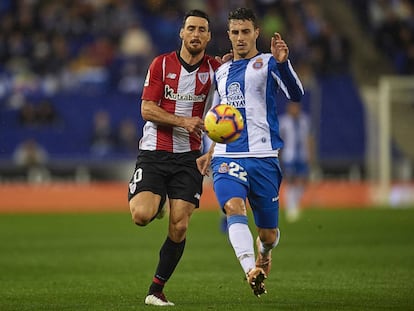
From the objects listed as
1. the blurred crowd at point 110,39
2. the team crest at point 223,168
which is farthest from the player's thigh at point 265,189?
the blurred crowd at point 110,39

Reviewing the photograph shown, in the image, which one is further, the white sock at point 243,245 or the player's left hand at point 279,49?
the player's left hand at point 279,49

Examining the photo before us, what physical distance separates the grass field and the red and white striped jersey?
1364mm

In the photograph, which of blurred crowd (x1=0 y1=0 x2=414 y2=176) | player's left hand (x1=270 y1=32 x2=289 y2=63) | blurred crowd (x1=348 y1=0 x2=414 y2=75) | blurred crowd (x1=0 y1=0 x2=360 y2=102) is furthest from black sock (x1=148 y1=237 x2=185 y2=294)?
blurred crowd (x1=348 y1=0 x2=414 y2=75)

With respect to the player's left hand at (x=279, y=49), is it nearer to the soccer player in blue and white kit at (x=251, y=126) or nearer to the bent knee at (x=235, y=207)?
the soccer player in blue and white kit at (x=251, y=126)

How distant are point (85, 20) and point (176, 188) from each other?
20.0m

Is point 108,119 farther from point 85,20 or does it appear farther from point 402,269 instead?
point 402,269

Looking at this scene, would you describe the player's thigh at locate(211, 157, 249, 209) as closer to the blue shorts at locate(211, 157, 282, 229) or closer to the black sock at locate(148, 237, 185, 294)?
the blue shorts at locate(211, 157, 282, 229)

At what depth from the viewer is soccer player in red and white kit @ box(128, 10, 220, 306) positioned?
888 centimetres

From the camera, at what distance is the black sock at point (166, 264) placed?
8945 millimetres

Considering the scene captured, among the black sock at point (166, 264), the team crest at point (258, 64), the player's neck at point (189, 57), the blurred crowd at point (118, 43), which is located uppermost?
the blurred crowd at point (118, 43)

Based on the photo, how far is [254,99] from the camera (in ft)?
28.8

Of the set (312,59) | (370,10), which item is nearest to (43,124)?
(312,59)

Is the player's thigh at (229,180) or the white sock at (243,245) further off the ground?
the player's thigh at (229,180)

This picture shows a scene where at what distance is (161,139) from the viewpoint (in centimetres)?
905
